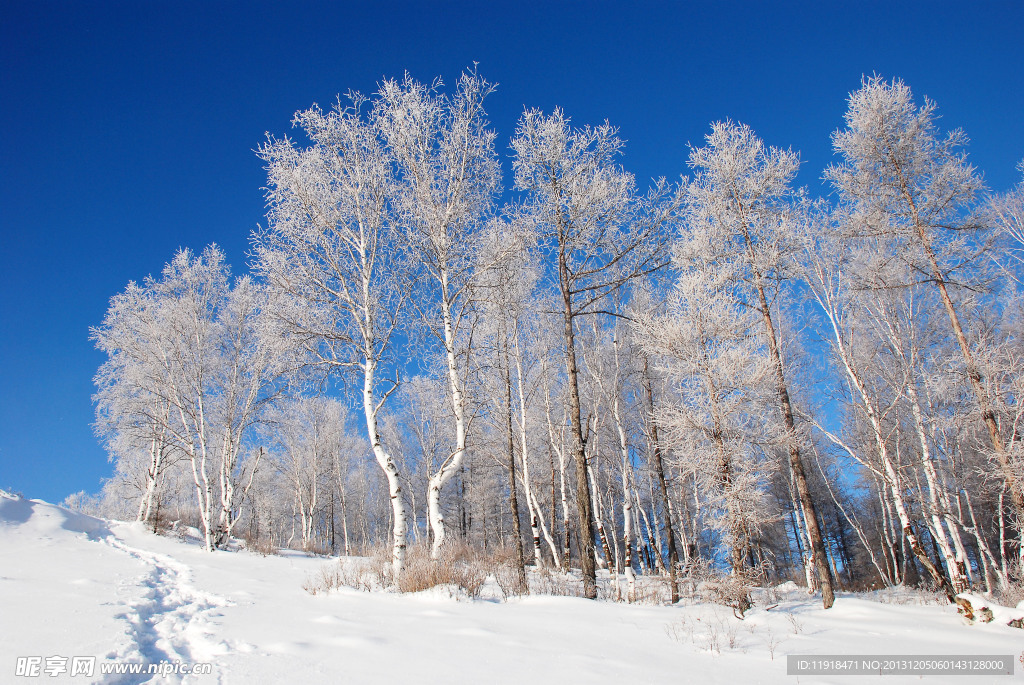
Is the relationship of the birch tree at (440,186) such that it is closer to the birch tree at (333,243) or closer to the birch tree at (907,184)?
the birch tree at (333,243)

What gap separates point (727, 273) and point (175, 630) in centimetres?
1149

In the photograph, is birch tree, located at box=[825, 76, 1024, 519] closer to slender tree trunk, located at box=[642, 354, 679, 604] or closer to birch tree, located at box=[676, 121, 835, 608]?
birch tree, located at box=[676, 121, 835, 608]

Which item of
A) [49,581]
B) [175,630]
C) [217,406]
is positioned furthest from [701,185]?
[217,406]

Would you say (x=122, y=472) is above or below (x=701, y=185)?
below

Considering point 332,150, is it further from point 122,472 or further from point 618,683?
point 122,472

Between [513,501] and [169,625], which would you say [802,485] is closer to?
[513,501]

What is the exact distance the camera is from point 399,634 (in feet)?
14.3

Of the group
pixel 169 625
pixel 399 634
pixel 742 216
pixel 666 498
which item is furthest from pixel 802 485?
pixel 169 625

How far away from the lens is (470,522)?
104 ft

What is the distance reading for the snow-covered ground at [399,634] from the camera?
10.9 ft

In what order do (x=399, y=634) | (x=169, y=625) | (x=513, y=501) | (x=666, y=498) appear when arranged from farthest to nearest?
(x=513, y=501), (x=666, y=498), (x=169, y=625), (x=399, y=634)

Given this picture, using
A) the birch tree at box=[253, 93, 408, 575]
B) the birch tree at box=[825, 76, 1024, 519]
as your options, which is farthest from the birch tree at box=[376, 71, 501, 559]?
the birch tree at box=[825, 76, 1024, 519]

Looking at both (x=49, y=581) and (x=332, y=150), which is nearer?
(x=49, y=581)

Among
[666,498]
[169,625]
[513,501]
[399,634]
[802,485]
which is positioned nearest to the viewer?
[399,634]
